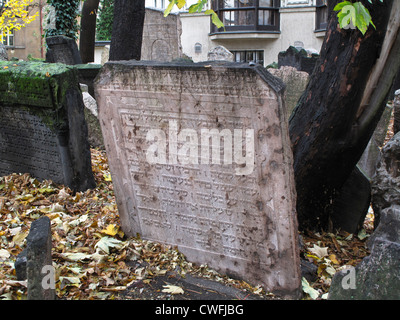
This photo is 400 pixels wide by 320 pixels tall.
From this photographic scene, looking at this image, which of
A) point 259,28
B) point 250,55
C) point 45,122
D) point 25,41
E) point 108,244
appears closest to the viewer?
point 108,244

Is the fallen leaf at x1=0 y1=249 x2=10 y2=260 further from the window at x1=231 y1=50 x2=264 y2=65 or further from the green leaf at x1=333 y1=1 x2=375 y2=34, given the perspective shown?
the window at x1=231 y1=50 x2=264 y2=65

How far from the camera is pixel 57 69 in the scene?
5.51m

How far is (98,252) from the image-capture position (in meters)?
4.24

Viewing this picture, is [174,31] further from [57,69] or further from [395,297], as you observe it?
[395,297]

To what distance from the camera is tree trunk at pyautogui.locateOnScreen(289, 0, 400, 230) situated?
4.44 metres

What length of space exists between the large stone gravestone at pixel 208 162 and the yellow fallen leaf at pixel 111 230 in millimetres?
198

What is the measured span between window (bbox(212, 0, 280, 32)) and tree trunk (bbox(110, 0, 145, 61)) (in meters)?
18.7

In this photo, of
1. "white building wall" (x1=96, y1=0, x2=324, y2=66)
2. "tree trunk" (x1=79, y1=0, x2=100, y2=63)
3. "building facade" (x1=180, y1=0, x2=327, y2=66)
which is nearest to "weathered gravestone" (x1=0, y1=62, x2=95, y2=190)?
"tree trunk" (x1=79, y1=0, x2=100, y2=63)

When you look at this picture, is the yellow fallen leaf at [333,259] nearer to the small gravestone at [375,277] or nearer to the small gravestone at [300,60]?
the small gravestone at [375,277]

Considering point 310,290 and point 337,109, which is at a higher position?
point 337,109

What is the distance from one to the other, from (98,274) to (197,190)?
108 cm

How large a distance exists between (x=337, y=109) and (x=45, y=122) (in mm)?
3377

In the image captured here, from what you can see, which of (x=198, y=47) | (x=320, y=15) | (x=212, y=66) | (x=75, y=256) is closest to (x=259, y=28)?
(x=320, y=15)

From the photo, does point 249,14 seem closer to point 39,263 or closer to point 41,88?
point 41,88
